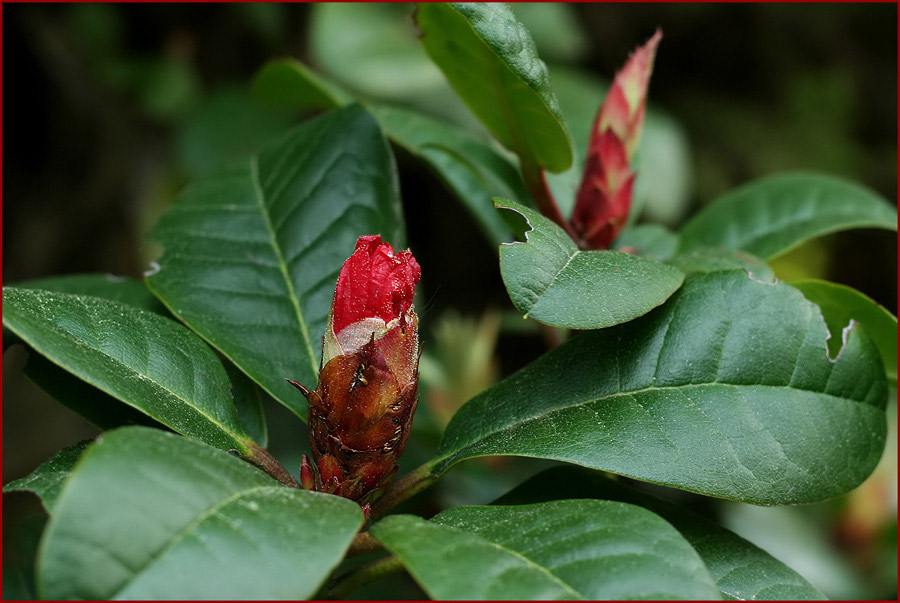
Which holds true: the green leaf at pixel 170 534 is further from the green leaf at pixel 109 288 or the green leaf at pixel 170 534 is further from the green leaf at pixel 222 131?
the green leaf at pixel 222 131

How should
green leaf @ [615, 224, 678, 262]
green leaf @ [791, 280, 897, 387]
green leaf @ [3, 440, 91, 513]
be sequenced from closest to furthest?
green leaf @ [3, 440, 91, 513] → green leaf @ [791, 280, 897, 387] → green leaf @ [615, 224, 678, 262]

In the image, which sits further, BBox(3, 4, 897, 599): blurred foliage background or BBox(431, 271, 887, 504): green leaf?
BBox(3, 4, 897, 599): blurred foliage background

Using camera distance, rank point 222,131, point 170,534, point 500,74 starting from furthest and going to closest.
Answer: point 222,131
point 500,74
point 170,534

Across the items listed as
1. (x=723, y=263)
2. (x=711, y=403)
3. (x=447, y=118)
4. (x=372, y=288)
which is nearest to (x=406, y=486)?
(x=372, y=288)

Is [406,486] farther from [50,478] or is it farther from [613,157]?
[613,157]

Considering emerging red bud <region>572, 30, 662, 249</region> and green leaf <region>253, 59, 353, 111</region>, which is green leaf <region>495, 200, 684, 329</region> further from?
green leaf <region>253, 59, 353, 111</region>

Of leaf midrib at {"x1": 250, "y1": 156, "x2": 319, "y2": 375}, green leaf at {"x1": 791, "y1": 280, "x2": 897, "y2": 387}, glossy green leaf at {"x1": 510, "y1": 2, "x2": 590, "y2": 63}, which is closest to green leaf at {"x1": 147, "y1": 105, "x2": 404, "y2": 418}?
leaf midrib at {"x1": 250, "y1": 156, "x2": 319, "y2": 375}

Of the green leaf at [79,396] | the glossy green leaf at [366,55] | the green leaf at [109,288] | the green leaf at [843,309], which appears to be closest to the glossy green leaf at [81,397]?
the green leaf at [79,396]

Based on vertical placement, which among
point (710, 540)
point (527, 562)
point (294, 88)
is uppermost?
point (294, 88)
